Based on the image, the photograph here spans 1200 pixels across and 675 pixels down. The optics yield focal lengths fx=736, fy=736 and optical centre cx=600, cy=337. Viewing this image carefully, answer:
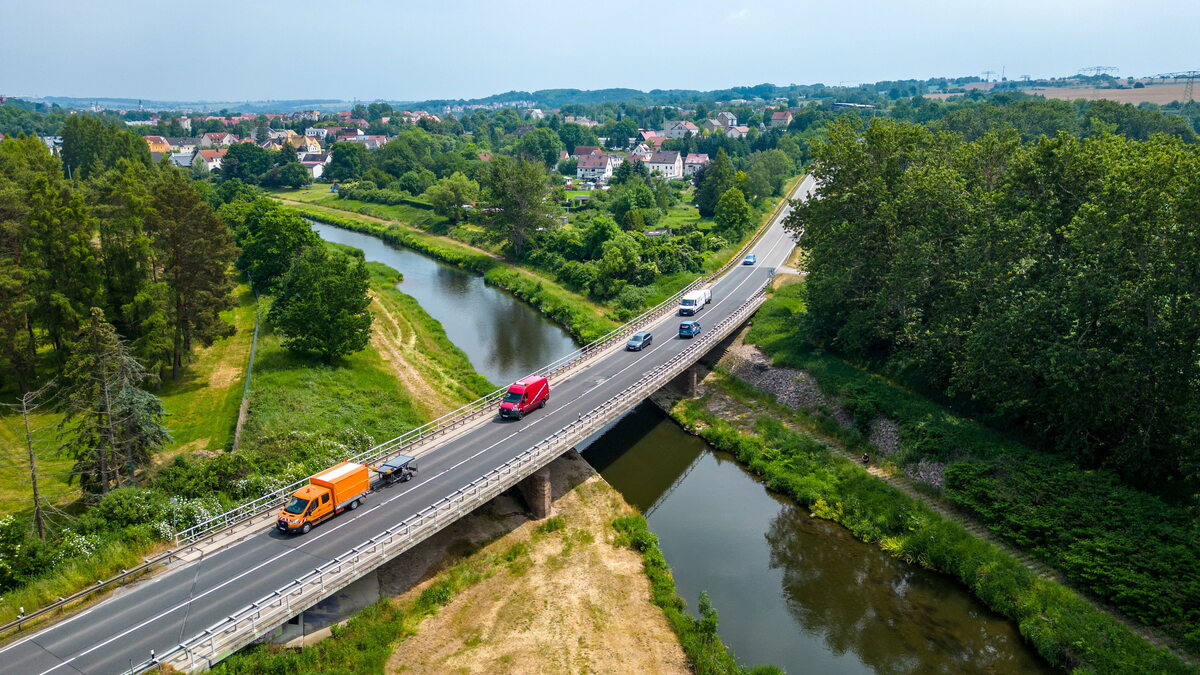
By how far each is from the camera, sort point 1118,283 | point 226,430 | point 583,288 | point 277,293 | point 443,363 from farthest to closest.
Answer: point 583,288
point 277,293
point 443,363
point 226,430
point 1118,283

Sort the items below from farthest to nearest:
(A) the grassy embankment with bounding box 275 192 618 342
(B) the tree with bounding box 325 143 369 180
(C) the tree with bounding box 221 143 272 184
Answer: (C) the tree with bounding box 221 143 272 184
(B) the tree with bounding box 325 143 369 180
(A) the grassy embankment with bounding box 275 192 618 342

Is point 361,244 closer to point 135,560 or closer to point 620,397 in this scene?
point 620,397

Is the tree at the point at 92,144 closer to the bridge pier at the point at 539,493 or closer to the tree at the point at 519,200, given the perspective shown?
the tree at the point at 519,200

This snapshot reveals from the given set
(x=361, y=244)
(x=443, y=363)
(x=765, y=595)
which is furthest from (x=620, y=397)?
(x=361, y=244)

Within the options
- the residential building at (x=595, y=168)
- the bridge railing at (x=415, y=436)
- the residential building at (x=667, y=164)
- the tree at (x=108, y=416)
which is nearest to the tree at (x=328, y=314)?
the bridge railing at (x=415, y=436)

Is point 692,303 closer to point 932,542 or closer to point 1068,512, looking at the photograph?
point 932,542

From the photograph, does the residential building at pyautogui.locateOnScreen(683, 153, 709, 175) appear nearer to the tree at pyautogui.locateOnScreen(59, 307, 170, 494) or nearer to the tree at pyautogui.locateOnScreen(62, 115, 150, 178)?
the tree at pyautogui.locateOnScreen(62, 115, 150, 178)

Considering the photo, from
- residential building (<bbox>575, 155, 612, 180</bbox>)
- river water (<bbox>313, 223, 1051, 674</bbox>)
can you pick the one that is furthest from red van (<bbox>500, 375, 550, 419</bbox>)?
residential building (<bbox>575, 155, 612, 180</bbox>)

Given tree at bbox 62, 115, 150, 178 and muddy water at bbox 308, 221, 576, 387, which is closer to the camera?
muddy water at bbox 308, 221, 576, 387
